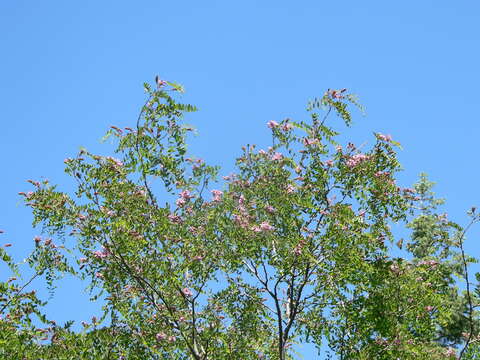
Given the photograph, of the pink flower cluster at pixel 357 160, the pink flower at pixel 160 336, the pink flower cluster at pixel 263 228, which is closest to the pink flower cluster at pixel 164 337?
the pink flower at pixel 160 336

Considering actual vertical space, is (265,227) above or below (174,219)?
below

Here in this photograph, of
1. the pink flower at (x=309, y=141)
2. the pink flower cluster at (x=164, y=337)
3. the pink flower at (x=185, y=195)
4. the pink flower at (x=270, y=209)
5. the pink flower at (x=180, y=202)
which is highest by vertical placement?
the pink flower at (x=309, y=141)

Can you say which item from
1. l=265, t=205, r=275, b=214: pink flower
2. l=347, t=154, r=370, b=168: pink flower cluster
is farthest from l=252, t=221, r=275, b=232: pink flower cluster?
l=347, t=154, r=370, b=168: pink flower cluster

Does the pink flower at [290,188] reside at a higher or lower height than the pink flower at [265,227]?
higher

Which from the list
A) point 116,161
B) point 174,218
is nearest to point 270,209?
point 174,218

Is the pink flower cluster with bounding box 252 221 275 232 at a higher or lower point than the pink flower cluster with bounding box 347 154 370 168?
lower

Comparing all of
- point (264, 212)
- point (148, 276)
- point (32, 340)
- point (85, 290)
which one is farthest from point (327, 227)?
point (32, 340)

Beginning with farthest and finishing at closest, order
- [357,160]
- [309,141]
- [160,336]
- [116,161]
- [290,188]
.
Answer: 1. [309,141]
2. [357,160]
3. [290,188]
4. [160,336]
5. [116,161]

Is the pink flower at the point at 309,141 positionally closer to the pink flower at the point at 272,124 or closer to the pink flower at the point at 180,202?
the pink flower at the point at 272,124

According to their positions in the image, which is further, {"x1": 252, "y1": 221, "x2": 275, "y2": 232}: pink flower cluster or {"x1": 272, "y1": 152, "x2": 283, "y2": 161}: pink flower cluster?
{"x1": 272, "y1": 152, "x2": 283, "y2": 161}: pink flower cluster

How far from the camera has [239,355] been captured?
501 inches

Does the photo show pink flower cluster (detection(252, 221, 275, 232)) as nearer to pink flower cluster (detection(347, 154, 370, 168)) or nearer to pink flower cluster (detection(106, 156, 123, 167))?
pink flower cluster (detection(347, 154, 370, 168))

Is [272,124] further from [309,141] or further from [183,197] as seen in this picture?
[183,197]

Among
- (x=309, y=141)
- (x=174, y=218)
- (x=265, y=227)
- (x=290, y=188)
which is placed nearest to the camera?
(x=265, y=227)
